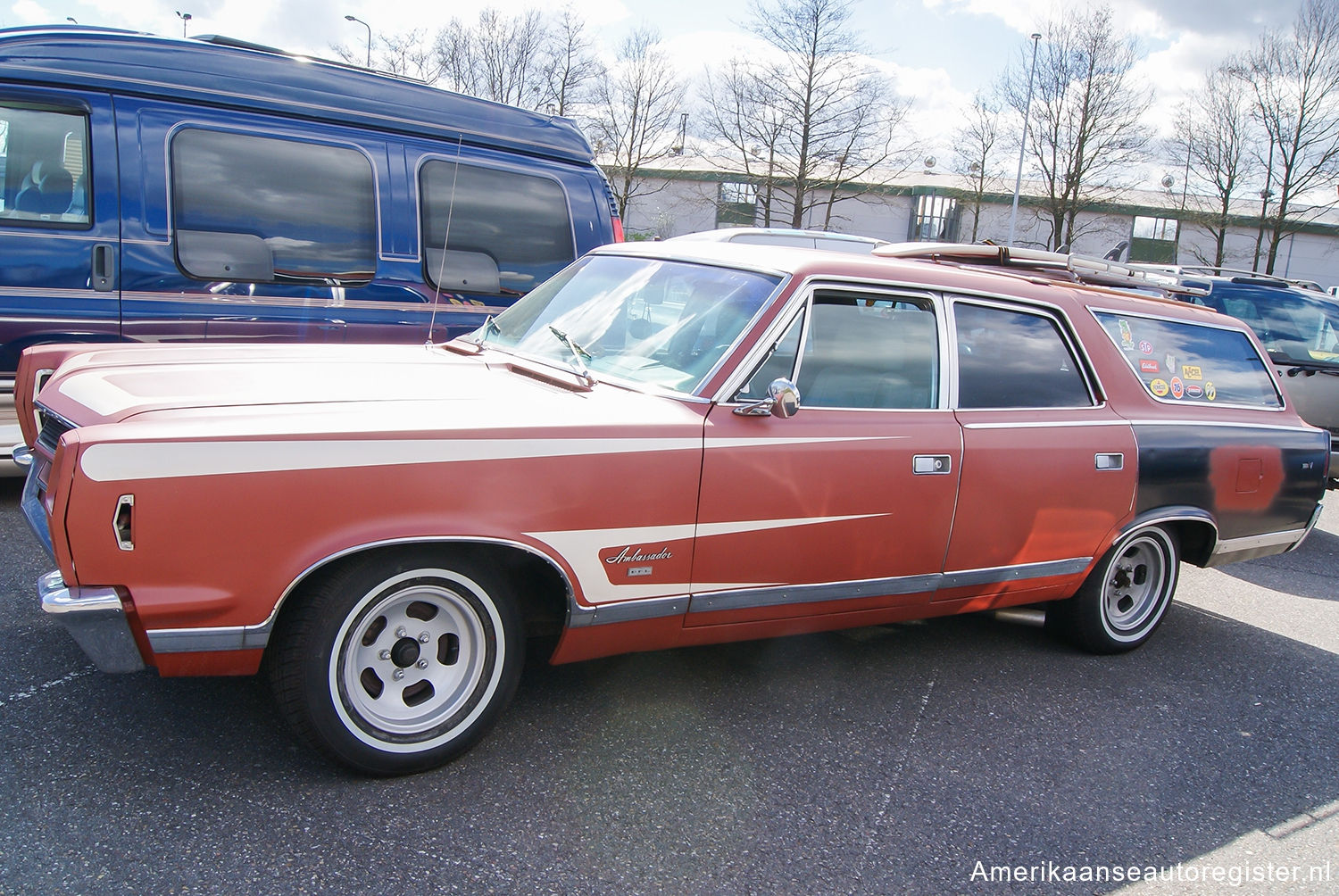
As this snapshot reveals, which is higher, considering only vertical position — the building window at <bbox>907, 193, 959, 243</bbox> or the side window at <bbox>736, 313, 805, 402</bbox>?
the building window at <bbox>907, 193, 959, 243</bbox>

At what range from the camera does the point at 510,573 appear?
3.10m

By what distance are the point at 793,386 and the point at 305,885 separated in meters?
1.97

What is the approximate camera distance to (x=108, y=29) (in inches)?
196

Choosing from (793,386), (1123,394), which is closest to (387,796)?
(793,386)

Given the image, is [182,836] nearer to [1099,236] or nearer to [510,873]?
[510,873]

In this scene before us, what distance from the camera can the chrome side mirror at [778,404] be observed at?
10.2 ft

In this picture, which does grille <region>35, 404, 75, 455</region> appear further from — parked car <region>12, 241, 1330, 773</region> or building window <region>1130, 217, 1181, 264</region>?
building window <region>1130, 217, 1181, 264</region>

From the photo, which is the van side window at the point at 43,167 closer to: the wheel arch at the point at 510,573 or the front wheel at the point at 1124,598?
the wheel arch at the point at 510,573

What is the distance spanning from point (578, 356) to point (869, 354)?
1.06 m

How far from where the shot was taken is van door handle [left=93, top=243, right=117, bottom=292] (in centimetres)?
486

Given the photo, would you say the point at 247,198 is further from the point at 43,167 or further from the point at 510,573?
the point at 510,573

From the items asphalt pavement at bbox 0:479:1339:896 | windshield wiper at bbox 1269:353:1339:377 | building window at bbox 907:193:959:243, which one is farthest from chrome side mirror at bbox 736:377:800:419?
building window at bbox 907:193:959:243

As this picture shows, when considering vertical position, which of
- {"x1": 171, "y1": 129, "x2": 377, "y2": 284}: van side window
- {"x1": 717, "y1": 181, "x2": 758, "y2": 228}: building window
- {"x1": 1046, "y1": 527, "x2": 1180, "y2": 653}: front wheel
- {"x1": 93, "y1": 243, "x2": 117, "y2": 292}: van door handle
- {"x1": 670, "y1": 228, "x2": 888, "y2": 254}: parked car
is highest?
{"x1": 717, "y1": 181, "x2": 758, "y2": 228}: building window

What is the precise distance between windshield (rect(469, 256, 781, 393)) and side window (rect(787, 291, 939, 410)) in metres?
0.27
